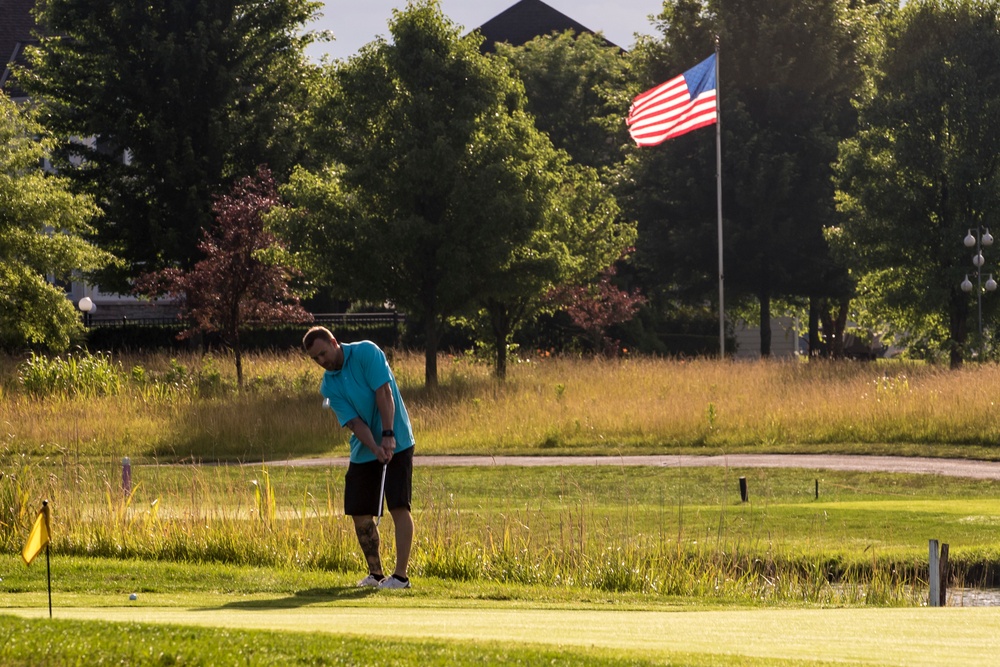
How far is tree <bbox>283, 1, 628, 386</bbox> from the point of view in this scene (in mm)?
30828

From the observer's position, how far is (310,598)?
9797 millimetres

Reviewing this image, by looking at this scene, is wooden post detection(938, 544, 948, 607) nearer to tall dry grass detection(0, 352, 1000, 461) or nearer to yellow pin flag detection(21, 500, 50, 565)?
yellow pin flag detection(21, 500, 50, 565)

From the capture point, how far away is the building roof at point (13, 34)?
194ft

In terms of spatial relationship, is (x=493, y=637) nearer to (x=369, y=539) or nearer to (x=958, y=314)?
(x=369, y=539)

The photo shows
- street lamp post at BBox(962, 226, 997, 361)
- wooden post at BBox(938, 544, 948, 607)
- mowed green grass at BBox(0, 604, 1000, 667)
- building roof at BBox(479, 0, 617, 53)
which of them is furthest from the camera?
building roof at BBox(479, 0, 617, 53)

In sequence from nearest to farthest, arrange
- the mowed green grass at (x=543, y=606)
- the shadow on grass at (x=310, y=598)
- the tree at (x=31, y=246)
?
the mowed green grass at (x=543, y=606)
the shadow on grass at (x=310, y=598)
the tree at (x=31, y=246)

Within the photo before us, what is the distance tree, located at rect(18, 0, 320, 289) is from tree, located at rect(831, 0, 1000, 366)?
1626cm

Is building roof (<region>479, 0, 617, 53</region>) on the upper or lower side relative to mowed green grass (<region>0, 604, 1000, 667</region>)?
upper

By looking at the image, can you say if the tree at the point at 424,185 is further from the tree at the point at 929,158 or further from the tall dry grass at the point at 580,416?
the tree at the point at 929,158

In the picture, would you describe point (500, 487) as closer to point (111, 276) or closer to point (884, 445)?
point (884, 445)

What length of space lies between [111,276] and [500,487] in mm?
27308

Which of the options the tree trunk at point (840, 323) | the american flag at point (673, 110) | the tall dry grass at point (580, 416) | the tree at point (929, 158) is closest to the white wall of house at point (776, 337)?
the tree trunk at point (840, 323)

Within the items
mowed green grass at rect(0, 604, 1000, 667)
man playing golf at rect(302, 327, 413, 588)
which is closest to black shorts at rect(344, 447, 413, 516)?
man playing golf at rect(302, 327, 413, 588)

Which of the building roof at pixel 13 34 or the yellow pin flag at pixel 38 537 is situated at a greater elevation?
the building roof at pixel 13 34
